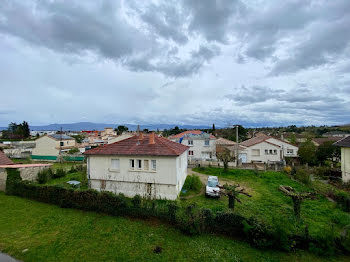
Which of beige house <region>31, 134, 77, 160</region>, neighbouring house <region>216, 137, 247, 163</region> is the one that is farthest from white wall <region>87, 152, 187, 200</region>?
beige house <region>31, 134, 77, 160</region>

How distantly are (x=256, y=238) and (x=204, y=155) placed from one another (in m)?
29.9

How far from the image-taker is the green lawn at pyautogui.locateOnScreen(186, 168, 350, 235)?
12.1m

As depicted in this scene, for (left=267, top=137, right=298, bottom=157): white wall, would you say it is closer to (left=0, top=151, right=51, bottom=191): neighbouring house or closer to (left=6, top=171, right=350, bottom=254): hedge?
(left=6, top=171, right=350, bottom=254): hedge

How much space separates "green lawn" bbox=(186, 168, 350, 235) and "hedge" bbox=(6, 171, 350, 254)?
2.21 feet

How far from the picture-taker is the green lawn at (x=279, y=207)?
12.1 m

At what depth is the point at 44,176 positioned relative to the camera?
2400cm

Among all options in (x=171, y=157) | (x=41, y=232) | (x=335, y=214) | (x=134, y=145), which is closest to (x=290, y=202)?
(x=335, y=214)

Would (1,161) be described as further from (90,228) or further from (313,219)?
(313,219)

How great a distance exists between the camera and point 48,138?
157 ft

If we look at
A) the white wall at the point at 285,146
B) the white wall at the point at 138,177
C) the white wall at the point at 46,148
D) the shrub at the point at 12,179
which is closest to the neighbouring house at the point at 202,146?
the white wall at the point at 285,146

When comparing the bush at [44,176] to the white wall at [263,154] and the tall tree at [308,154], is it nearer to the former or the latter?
the white wall at [263,154]

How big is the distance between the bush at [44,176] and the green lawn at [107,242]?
10.1 metres

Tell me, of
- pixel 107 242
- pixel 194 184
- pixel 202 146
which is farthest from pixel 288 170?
pixel 107 242

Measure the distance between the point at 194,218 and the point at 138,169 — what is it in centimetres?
831
